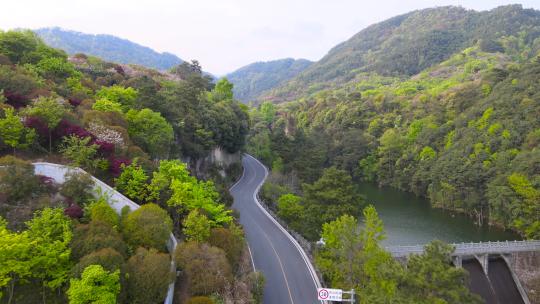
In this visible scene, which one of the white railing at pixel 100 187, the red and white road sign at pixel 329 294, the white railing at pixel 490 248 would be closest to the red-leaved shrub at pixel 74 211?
the white railing at pixel 100 187

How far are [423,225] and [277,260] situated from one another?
30.6 metres

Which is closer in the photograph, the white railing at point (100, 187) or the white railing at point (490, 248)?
the white railing at point (100, 187)

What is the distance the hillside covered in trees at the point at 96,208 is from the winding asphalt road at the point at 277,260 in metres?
1.91

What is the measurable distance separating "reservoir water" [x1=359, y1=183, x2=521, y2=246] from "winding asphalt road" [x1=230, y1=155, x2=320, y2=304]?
1288 cm

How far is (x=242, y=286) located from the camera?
21.6 m

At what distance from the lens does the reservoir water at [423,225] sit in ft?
151

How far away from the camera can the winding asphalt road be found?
24312 millimetres

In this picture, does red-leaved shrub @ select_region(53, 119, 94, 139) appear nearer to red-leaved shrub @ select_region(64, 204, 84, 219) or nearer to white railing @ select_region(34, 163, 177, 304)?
white railing @ select_region(34, 163, 177, 304)

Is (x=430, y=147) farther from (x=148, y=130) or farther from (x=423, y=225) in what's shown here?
(x=148, y=130)

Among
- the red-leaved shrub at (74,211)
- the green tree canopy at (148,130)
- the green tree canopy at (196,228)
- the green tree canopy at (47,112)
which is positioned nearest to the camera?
the red-leaved shrub at (74,211)

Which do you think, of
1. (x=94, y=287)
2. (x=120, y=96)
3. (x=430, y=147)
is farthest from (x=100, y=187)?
(x=430, y=147)

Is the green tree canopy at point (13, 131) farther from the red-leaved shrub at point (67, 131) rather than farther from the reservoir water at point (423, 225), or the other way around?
the reservoir water at point (423, 225)

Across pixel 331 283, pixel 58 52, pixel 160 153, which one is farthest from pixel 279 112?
pixel 331 283

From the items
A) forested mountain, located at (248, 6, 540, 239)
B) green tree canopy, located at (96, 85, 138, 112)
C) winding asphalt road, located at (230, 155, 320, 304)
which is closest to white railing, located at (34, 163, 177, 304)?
winding asphalt road, located at (230, 155, 320, 304)
